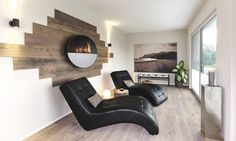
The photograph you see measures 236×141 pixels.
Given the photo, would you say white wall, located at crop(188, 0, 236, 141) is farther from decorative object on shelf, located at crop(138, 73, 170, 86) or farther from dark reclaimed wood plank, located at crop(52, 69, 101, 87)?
decorative object on shelf, located at crop(138, 73, 170, 86)

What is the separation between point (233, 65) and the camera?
→ 2.04 meters

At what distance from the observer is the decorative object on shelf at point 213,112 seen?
7.84ft

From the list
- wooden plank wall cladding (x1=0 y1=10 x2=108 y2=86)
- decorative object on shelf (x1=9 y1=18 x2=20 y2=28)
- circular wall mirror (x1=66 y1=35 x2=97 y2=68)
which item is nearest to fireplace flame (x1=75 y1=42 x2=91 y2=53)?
circular wall mirror (x1=66 y1=35 x2=97 y2=68)

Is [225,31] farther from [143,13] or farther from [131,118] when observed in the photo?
[143,13]

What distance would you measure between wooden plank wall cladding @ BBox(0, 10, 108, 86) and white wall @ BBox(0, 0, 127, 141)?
3.7 inches

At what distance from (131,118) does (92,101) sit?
2.66ft

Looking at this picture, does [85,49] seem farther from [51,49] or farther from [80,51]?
[51,49]

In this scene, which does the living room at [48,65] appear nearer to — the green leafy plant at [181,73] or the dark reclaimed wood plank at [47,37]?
the dark reclaimed wood plank at [47,37]

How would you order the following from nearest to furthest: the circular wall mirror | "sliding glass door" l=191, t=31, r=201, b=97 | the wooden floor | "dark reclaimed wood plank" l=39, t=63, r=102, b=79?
the wooden floor → "dark reclaimed wood plank" l=39, t=63, r=102, b=79 → the circular wall mirror → "sliding glass door" l=191, t=31, r=201, b=97

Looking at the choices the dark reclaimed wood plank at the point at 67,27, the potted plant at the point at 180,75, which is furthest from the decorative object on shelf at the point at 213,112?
the potted plant at the point at 180,75

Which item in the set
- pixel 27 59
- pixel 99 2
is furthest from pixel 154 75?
pixel 27 59

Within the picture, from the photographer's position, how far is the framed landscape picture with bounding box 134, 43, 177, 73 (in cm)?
721

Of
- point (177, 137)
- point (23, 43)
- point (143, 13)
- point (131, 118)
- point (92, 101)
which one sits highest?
point (143, 13)

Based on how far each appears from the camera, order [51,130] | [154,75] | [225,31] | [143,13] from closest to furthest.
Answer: [225,31] < [51,130] < [143,13] < [154,75]
